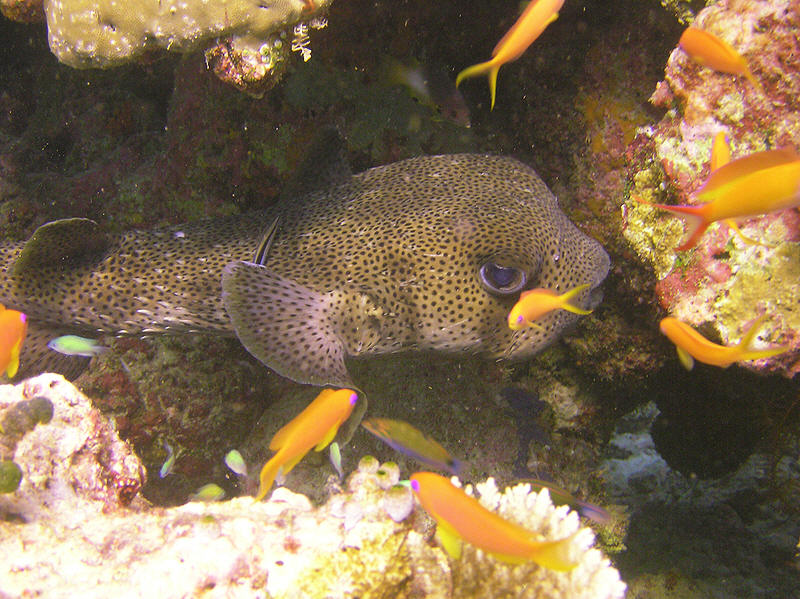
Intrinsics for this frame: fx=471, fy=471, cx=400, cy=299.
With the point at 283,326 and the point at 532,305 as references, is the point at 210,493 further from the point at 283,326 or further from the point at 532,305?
the point at 532,305

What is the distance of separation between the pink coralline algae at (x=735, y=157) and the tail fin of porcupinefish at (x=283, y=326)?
2.22 metres

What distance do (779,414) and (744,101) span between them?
2.53 meters

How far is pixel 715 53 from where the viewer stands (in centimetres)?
284

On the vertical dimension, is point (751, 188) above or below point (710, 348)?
above

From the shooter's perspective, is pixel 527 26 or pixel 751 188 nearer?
pixel 751 188

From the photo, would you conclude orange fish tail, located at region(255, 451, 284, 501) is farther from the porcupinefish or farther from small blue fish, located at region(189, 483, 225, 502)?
small blue fish, located at region(189, 483, 225, 502)

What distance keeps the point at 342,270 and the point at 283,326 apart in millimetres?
538

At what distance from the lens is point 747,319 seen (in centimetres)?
275

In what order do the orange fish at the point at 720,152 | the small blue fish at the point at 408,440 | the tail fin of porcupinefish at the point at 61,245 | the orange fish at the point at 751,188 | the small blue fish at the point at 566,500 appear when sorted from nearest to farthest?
the orange fish at the point at 751,188 < the orange fish at the point at 720,152 < the small blue fish at the point at 408,440 < the tail fin of porcupinefish at the point at 61,245 < the small blue fish at the point at 566,500

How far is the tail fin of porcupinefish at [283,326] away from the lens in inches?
113

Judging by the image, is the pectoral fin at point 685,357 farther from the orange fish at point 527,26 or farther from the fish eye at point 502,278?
the orange fish at point 527,26

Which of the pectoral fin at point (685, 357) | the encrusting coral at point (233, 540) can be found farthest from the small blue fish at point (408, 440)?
the pectoral fin at point (685, 357)

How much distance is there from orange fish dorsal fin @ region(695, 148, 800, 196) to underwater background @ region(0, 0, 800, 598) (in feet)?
2.20

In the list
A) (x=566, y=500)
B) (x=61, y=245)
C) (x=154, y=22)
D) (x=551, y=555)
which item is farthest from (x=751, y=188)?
(x=61, y=245)
